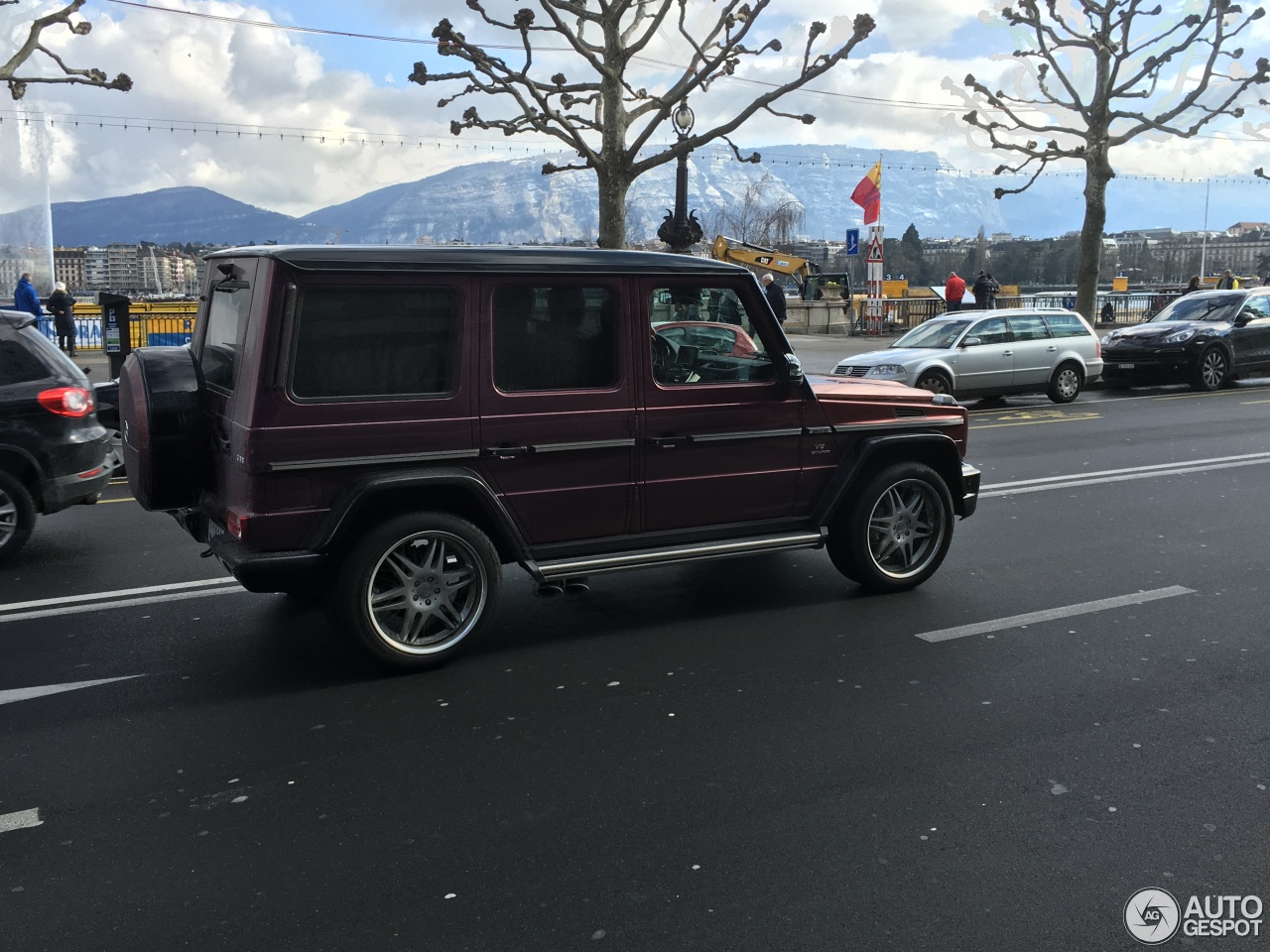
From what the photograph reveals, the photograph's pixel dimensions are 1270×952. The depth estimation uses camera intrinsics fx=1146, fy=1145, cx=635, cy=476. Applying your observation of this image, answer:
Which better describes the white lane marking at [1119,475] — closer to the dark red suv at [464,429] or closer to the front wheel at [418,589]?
the dark red suv at [464,429]

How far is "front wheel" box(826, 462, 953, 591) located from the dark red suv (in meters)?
0.12

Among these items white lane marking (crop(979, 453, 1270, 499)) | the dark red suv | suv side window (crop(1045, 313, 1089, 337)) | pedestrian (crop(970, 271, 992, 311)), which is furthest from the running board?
pedestrian (crop(970, 271, 992, 311))

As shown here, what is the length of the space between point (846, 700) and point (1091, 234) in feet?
94.0

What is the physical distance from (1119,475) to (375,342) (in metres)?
8.16

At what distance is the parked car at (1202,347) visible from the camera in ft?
64.4

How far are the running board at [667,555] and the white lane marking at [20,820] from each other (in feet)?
7.53

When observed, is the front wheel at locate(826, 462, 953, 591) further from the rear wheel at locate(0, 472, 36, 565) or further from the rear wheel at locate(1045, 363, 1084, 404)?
the rear wheel at locate(1045, 363, 1084, 404)

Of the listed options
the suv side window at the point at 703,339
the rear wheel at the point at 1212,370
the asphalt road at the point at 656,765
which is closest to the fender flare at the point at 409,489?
the asphalt road at the point at 656,765

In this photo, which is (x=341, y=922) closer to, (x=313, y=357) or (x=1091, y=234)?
(x=313, y=357)

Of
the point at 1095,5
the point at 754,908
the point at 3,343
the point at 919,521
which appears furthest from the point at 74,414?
the point at 1095,5

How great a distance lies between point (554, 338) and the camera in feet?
18.1

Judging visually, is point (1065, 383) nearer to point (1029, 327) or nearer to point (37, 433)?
point (1029, 327)

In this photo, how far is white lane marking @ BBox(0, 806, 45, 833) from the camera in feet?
12.7

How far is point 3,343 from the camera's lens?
766 cm
